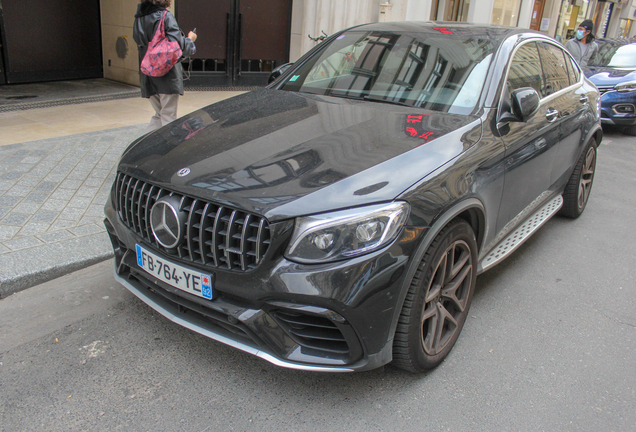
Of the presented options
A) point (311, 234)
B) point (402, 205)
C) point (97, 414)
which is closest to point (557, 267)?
point (402, 205)

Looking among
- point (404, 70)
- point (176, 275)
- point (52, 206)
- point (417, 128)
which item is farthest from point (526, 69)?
point (52, 206)

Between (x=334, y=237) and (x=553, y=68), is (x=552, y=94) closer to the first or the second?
(x=553, y=68)

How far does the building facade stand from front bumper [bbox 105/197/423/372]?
25.3 feet

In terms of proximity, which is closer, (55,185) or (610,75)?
(55,185)

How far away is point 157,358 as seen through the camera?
261 cm

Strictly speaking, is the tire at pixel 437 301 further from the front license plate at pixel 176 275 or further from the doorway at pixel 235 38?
the doorway at pixel 235 38

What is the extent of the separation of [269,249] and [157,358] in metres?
1.01

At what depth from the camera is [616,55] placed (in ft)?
32.3

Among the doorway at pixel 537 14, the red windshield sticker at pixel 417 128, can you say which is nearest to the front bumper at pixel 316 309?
the red windshield sticker at pixel 417 128

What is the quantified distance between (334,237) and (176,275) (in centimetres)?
76

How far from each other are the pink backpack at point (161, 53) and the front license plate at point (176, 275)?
2.78m

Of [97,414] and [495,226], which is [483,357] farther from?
[97,414]

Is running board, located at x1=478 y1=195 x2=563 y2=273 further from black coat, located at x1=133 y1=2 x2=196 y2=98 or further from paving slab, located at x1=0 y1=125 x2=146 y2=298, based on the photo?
black coat, located at x1=133 y1=2 x2=196 y2=98

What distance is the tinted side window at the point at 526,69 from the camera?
10.6ft
